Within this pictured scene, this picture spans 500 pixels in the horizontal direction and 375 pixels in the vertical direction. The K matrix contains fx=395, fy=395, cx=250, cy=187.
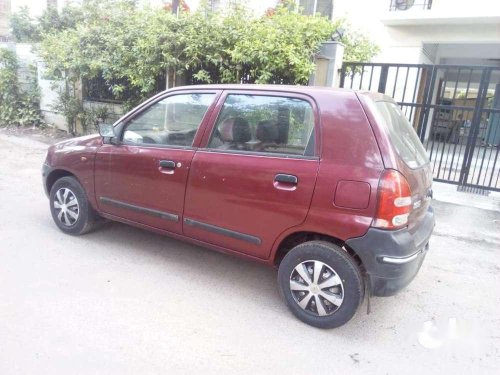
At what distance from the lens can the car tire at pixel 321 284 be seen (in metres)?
2.71

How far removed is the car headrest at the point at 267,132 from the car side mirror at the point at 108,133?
1507mm

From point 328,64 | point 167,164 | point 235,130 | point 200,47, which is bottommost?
point 167,164

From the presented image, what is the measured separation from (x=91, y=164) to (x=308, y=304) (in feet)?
8.24

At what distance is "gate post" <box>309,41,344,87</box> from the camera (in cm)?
659

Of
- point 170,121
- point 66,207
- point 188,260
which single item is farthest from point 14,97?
point 188,260

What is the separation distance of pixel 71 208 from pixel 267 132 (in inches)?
93.5

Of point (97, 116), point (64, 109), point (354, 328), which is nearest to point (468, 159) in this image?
point (354, 328)

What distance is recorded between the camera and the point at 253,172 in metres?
2.98

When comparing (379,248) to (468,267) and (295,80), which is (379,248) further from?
(295,80)

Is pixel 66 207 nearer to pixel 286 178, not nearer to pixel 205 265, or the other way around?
pixel 205 265

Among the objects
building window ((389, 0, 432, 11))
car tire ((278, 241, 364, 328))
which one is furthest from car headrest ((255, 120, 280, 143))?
building window ((389, 0, 432, 11))

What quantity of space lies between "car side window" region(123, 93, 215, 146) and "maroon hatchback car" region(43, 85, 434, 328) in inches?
0.4

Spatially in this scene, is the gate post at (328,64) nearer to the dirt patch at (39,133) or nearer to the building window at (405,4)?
the building window at (405,4)

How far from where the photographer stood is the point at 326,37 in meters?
6.77
